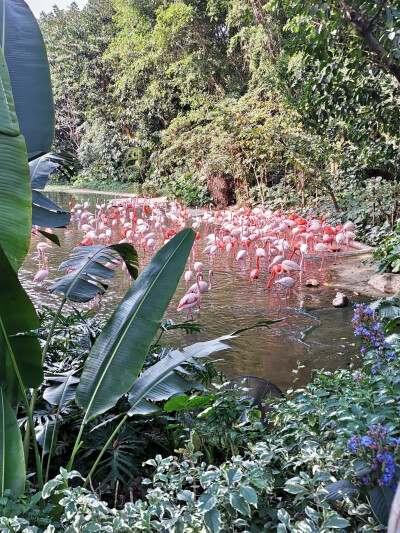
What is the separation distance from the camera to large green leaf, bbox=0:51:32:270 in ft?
5.54

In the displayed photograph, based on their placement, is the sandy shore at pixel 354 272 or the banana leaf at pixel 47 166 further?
the sandy shore at pixel 354 272

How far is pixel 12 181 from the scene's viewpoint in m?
1.72

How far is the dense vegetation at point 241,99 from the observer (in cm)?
481

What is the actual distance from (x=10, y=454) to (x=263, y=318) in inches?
156

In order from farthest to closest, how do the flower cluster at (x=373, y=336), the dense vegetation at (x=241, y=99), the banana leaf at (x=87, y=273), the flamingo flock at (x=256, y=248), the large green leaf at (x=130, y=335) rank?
the flamingo flock at (x=256, y=248), the dense vegetation at (x=241, y=99), the banana leaf at (x=87, y=273), the flower cluster at (x=373, y=336), the large green leaf at (x=130, y=335)

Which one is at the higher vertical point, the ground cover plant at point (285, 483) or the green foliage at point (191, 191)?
the ground cover plant at point (285, 483)

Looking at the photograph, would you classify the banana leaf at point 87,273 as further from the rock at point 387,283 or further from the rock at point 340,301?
the rock at point 387,283

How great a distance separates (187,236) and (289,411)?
2.64 ft

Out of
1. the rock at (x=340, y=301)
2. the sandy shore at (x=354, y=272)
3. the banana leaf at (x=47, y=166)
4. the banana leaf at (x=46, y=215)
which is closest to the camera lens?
the banana leaf at (x=46, y=215)

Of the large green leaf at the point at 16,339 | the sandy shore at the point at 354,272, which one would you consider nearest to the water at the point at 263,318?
the sandy shore at the point at 354,272

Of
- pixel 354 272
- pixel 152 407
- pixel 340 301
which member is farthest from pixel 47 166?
pixel 354 272

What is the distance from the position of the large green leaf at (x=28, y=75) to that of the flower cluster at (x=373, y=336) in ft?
5.25

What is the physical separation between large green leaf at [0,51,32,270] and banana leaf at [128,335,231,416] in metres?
0.70

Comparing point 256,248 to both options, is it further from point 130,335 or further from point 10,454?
point 10,454
